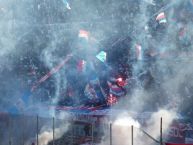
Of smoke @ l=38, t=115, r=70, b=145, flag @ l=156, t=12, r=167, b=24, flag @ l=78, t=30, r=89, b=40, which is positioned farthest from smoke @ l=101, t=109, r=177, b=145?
flag @ l=78, t=30, r=89, b=40

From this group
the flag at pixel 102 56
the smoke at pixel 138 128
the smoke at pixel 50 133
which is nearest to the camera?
the smoke at pixel 138 128

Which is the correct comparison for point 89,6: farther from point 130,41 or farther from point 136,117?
point 136,117

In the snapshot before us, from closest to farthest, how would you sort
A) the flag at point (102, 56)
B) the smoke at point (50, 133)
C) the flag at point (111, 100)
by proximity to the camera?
the smoke at point (50, 133), the flag at point (111, 100), the flag at point (102, 56)

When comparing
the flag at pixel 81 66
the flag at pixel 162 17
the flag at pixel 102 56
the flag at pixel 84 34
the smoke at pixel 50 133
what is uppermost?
the flag at pixel 162 17

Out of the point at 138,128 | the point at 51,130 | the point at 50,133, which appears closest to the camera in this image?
the point at 138,128

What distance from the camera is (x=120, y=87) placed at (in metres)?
22.4

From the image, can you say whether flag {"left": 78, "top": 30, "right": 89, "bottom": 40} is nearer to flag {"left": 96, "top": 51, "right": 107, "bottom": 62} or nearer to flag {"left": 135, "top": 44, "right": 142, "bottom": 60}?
flag {"left": 96, "top": 51, "right": 107, "bottom": 62}

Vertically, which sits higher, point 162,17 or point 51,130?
point 162,17

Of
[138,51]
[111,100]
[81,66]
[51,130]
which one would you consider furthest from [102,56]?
[51,130]

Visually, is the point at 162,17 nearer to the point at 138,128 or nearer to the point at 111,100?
the point at 111,100

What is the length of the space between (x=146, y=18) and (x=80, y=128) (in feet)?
23.8

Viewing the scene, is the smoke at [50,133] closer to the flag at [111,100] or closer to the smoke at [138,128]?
the smoke at [138,128]

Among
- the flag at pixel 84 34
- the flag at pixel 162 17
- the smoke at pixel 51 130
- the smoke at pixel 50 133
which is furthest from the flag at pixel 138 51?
the smoke at pixel 50 133

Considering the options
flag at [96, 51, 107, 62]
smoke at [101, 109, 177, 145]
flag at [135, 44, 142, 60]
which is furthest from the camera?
flag at [96, 51, 107, 62]
